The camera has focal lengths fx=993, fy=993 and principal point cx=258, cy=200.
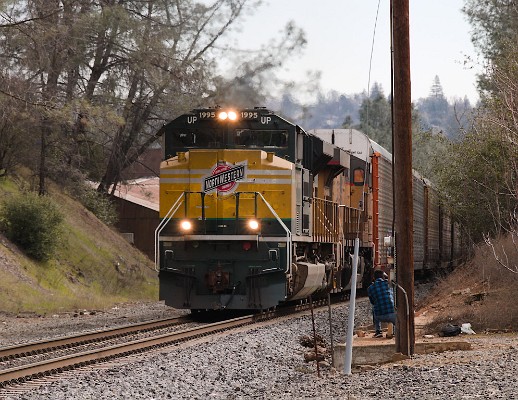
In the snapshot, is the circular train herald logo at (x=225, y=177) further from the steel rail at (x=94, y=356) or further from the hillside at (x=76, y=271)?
the hillside at (x=76, y=271)

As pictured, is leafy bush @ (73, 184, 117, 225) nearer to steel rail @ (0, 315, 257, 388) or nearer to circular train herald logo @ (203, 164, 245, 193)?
circular train herald logo @ (203, 164, 245, 193)

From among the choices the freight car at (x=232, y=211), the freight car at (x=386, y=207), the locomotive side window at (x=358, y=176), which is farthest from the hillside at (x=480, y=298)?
the locomotive side window at (x=358, y=176)

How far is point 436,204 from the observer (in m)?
38.0

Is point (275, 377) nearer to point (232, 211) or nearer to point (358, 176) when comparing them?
point (232, 211)

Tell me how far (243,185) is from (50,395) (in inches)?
350

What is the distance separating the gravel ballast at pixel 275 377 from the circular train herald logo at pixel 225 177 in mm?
3949

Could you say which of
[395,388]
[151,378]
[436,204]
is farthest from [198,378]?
[436,204]

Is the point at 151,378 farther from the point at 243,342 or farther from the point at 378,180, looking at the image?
the point at 378,180

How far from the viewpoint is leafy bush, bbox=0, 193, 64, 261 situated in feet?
93.6

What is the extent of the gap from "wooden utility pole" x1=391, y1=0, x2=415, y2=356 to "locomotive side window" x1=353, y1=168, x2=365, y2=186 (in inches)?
448

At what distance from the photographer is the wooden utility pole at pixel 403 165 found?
1325 centimetres

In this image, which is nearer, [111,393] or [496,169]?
[111,393]

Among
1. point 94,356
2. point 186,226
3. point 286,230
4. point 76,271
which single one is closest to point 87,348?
point 94,356

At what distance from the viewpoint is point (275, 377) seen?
1195cm
